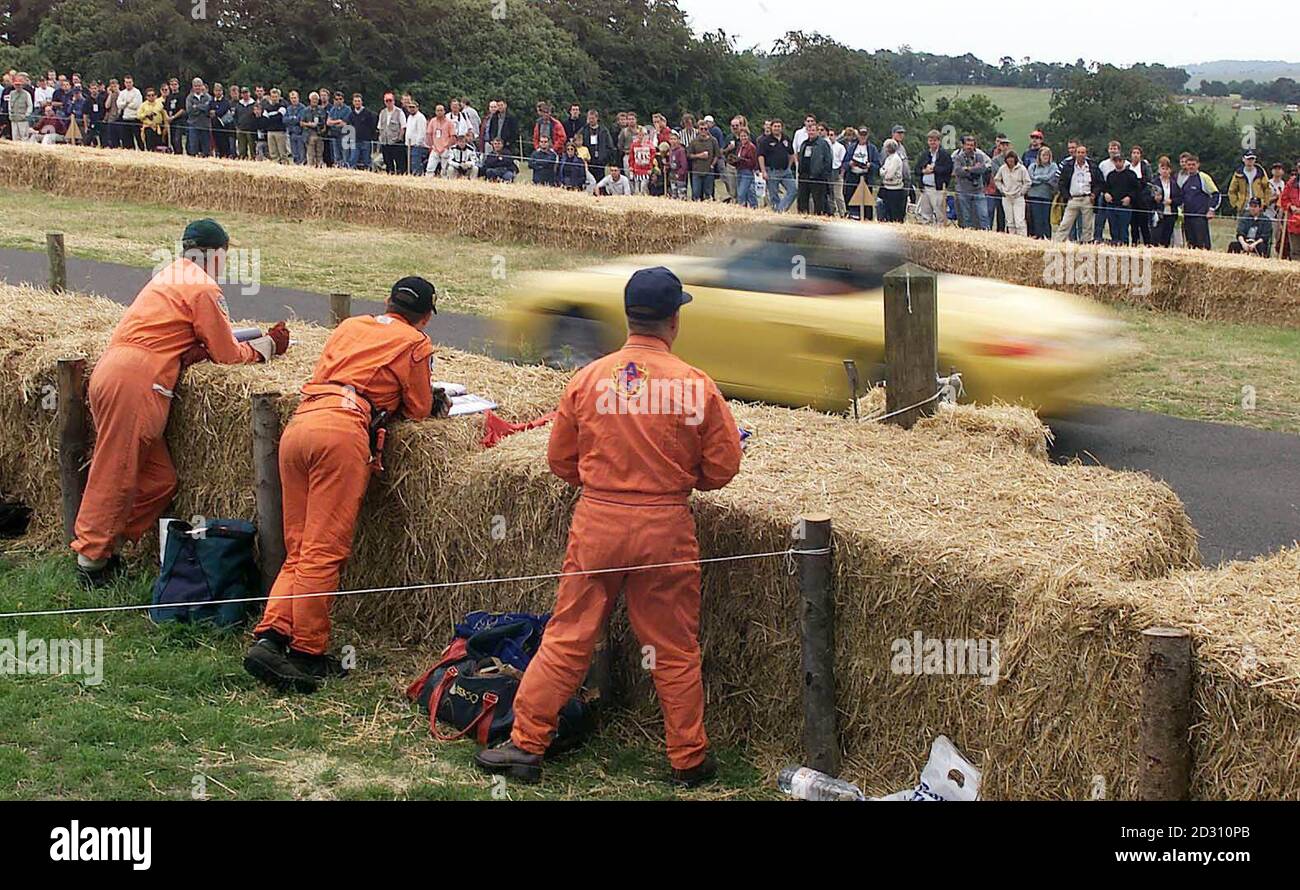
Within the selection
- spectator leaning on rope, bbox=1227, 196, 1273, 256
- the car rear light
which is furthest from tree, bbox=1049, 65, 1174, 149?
the car rear light

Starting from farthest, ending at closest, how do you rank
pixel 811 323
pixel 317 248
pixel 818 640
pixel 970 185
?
pixel 970 185 → pixel 317 248 → pixel 811 323 → pixel 818 640

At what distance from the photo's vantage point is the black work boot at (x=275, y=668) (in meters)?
7.31

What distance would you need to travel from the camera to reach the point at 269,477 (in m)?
8.23

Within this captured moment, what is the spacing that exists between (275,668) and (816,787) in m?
2.69

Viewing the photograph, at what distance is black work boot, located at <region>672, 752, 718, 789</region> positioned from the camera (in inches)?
254

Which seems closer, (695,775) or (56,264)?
(695,775)

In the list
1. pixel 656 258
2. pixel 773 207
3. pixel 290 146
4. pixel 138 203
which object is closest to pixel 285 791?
pixel 656 258

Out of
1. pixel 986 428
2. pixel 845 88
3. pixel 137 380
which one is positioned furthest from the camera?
pixel 845 88

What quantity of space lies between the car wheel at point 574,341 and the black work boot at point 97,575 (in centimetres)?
451

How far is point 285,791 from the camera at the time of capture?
635 cm

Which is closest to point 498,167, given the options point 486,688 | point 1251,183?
point 1251,183

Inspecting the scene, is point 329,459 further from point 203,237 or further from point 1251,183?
point 1251,183

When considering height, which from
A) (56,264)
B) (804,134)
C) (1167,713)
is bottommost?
(1167,713)

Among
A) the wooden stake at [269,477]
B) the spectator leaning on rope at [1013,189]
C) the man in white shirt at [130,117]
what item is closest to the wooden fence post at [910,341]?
the wooden stake at [269,477]
